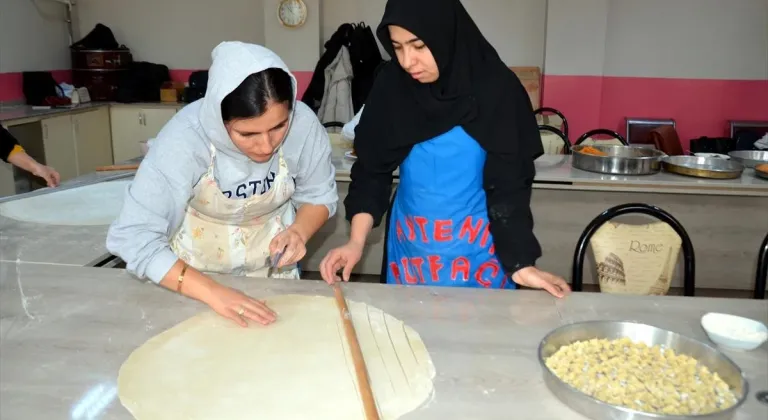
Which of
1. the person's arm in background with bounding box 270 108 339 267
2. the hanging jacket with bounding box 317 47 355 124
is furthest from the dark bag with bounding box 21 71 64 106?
the person's arm in background with bounding box 270 108 339 267

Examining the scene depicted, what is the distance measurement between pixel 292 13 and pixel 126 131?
5.81ft

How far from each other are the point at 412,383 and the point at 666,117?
195 inches

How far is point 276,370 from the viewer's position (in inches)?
42.7

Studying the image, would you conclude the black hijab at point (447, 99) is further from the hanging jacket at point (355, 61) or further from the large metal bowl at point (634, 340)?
the hanging jacket at point (355, 61)

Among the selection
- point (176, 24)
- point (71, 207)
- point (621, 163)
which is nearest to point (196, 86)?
point (176, 24)

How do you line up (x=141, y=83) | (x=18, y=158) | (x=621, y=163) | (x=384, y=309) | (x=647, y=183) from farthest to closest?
1. (x=141, y=83)
2. (x=621, y=163)
3. (x=647, y=183)
4. (x=18, y=158)
5. (x=384, y=309)

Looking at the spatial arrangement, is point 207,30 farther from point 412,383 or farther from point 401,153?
point 412,383

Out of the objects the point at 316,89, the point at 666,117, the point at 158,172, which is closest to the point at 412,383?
the point at 158,172

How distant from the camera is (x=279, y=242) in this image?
1591 mm

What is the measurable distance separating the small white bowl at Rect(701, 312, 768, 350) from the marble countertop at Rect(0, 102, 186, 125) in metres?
4.13

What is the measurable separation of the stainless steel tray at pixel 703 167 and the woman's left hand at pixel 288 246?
2.12 meters

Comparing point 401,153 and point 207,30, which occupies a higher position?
point 207,30

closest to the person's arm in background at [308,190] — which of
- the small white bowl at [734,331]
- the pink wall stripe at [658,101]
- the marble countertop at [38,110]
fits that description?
the small white bowl at [734,331]

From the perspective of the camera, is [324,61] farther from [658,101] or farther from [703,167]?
[703,167]
